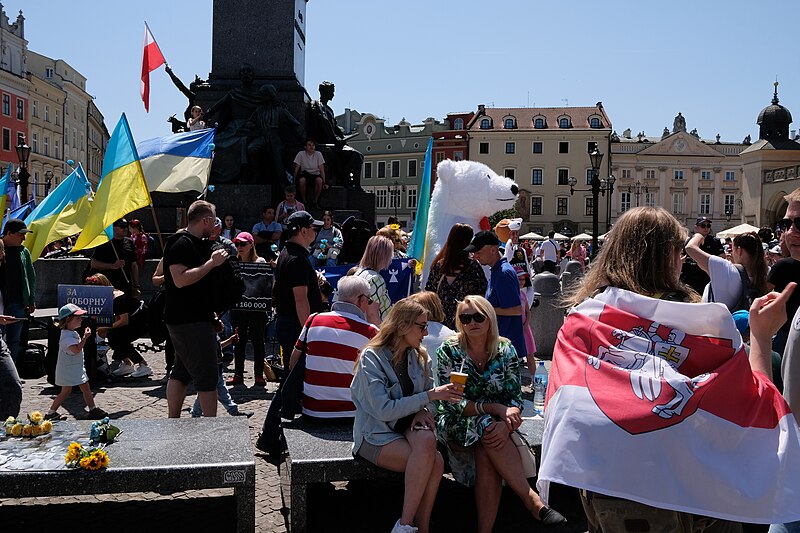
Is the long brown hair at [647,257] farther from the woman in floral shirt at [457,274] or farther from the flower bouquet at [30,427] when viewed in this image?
the woman in floral shirt at [457,274]

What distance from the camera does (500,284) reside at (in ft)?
22.1

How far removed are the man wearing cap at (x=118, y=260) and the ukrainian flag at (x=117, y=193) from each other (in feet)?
4.08

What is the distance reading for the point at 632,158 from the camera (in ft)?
290

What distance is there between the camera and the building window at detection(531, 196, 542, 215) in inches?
3282

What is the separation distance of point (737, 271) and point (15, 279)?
22.0ft

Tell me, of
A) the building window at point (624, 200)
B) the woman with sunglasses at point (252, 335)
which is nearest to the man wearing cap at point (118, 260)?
the woman with sunglasses at point (252, 335)

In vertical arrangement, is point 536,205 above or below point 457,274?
above

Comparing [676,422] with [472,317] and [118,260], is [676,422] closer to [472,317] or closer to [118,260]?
[472,317]

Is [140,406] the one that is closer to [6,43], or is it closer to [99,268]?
[99,268]

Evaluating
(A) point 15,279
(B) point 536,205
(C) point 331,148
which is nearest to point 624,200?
(B) point 536,205

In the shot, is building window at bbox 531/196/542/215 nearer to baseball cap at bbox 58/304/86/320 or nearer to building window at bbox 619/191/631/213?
building window at bbox 619/191/631/213

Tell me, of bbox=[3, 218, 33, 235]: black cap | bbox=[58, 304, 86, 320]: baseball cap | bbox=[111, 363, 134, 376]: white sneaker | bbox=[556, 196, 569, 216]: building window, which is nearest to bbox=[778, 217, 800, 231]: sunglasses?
bbox=[58, 304, 86, 320]: baseball cap

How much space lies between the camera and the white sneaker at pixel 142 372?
8805mm

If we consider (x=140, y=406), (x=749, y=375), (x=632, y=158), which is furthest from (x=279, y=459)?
(x=632, y=158)
